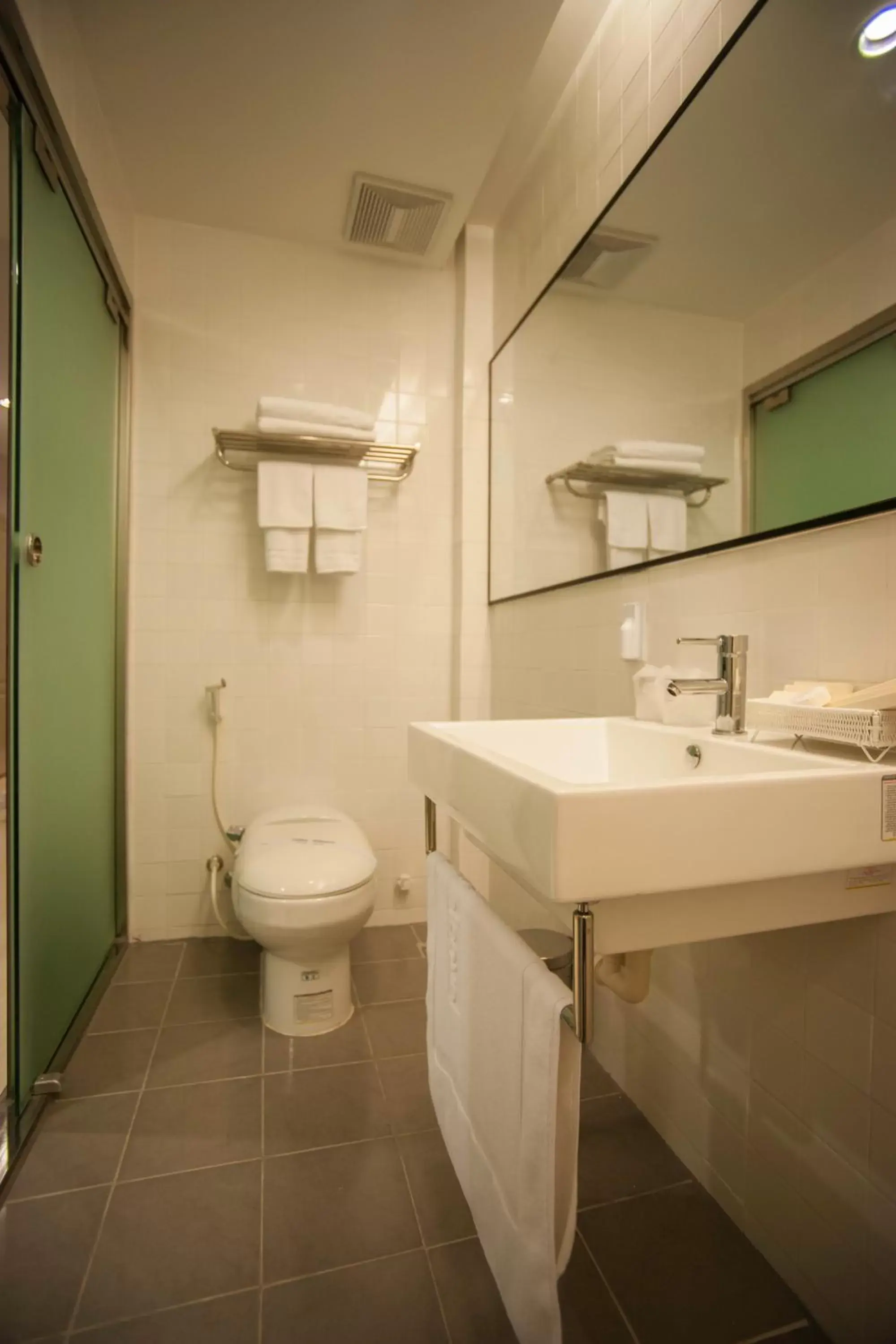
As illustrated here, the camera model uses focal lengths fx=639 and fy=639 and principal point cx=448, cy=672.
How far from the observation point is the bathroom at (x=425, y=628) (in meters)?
0.89

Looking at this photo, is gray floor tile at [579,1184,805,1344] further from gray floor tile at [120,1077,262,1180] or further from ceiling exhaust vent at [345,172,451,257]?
ceiling exhaust vent at [345,172,451,257]

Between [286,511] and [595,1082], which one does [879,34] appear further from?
[595,1082]

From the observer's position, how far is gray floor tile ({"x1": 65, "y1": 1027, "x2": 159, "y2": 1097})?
4.50 ft

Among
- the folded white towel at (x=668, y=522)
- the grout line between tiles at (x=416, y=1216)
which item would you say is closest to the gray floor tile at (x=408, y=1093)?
the grout line between tiles at (x=416, y=1216)

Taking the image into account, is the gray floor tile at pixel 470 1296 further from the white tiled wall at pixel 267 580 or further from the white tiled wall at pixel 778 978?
the white tiled wall at pixel 267 580

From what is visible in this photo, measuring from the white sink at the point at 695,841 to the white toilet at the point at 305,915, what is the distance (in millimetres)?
793

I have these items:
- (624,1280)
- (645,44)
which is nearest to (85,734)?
(624,1280)

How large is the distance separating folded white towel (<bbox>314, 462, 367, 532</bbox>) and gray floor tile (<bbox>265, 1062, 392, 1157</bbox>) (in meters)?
1.49

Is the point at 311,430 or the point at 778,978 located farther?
the point at 311,430

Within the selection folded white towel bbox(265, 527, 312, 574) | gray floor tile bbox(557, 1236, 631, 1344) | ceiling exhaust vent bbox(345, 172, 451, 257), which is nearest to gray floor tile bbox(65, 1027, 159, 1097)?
gray floor tile bbox(557, 1236, 631, 1344)

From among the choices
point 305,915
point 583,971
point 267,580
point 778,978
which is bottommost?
point 305,915

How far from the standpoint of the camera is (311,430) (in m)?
1.95

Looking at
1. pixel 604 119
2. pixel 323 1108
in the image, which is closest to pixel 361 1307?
pixel 323 1108

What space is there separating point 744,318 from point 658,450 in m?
0.29
